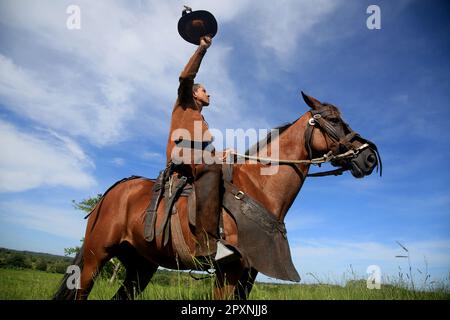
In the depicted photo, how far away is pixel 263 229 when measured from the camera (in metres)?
4.32

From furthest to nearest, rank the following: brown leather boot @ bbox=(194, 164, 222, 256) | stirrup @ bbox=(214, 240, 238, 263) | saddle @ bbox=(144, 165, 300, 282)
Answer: brown leather boot @ bbox=(194, 164, 222, 256) < saddle @ bbox=(144, 165, 300, 282) < stirrup @ bbox=(214, 240, 238, 263)

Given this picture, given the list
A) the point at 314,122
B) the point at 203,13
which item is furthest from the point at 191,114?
the point at 314,122

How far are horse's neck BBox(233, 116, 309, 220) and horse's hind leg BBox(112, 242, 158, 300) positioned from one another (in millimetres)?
2943

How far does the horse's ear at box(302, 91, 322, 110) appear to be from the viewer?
5.27m

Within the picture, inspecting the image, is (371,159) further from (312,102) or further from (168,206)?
(168,206)

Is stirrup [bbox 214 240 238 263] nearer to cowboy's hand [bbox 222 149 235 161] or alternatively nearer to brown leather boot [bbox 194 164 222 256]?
brown leather boot [bbox 194 164 222 256]

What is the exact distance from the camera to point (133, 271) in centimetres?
629

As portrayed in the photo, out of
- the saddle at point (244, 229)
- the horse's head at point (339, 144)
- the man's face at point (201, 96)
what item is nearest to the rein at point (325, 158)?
the horse's head at point (339, 144)

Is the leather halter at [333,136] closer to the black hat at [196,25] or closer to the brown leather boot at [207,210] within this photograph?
the brown leather boot at [207,210]

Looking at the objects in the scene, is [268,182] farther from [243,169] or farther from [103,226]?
[103,226]

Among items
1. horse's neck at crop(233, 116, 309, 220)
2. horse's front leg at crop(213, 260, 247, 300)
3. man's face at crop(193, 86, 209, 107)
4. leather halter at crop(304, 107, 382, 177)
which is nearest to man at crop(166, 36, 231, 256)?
man's face at crop(193, 86, 209, 107)

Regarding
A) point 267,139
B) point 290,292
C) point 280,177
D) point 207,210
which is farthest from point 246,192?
point 290,292

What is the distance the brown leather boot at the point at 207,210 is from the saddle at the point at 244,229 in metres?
0.15
